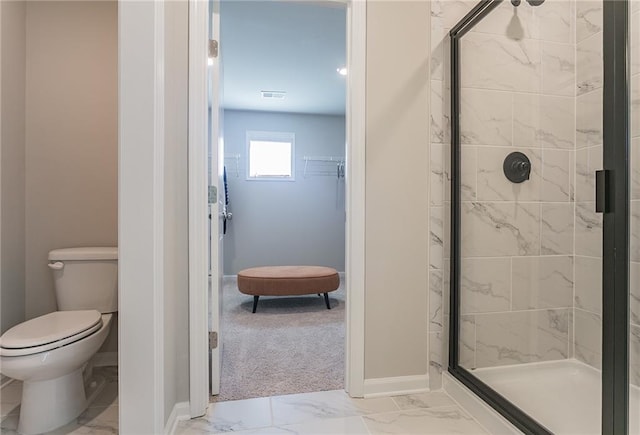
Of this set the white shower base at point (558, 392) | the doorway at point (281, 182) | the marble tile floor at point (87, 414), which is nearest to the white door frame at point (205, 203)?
the doorway at point (281, 182)

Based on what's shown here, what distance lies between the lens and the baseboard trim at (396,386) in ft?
5.95

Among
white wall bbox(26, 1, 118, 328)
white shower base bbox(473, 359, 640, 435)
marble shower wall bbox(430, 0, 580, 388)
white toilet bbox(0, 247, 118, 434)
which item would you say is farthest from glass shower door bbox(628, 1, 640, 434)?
white wall bbox(26, 1, 118, 328)

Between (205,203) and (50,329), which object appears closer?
(50,329)

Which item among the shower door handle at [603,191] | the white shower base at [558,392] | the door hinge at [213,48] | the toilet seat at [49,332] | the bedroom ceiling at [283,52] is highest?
the bedroom ceiling at [283,52]

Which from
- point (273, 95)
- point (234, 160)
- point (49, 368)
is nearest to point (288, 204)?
point (234, 160)

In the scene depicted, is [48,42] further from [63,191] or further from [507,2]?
[507,2]

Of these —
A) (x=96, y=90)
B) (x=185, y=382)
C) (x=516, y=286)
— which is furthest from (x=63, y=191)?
(x=516, y=286)

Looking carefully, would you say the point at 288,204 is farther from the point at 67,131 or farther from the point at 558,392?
the point at 558,392

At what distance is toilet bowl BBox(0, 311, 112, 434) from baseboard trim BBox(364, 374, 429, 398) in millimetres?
1419

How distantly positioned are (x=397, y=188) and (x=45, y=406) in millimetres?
1974

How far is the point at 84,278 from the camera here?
1.96 metres

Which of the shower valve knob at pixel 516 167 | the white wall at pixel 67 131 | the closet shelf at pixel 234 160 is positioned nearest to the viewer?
the shower valve knob at pixel 516 167

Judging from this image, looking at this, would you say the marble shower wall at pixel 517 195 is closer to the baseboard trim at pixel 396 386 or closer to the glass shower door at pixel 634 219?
the baseboard trim at pixel 396 386

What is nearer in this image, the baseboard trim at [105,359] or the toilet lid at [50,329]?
the toilet lid at [50,329]
